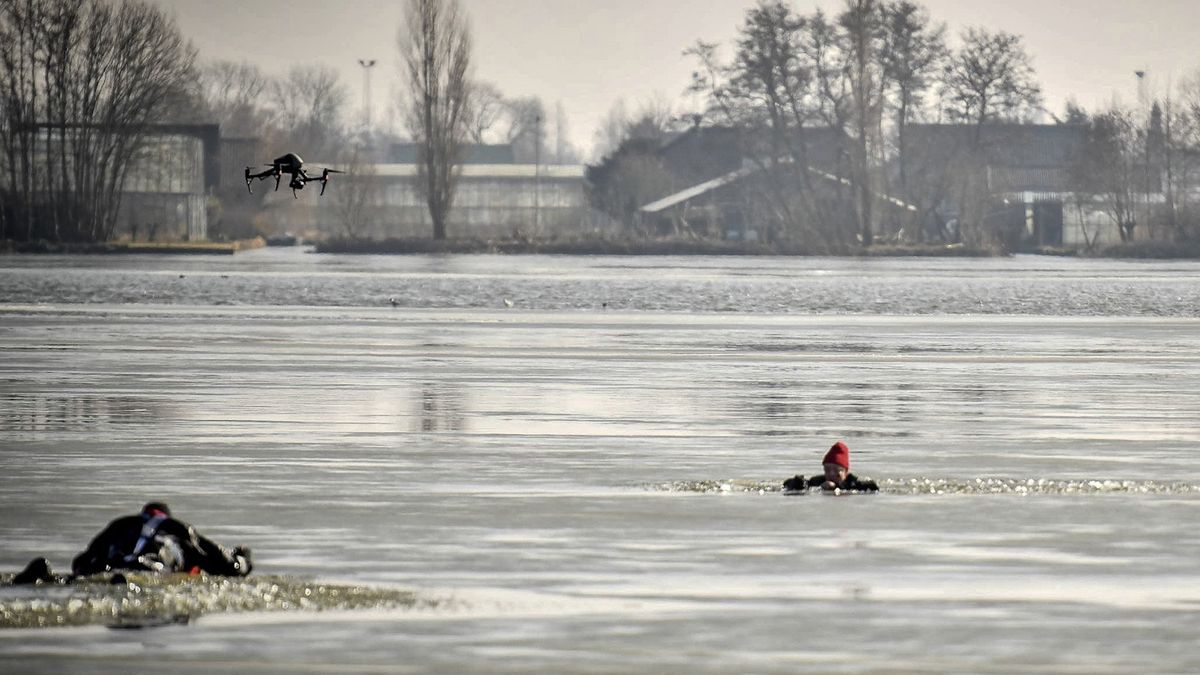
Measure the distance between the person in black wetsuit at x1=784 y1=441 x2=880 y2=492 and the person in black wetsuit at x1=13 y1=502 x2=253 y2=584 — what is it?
17.0 ft

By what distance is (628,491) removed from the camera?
55.2 feet

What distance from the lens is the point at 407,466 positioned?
60.5 ft

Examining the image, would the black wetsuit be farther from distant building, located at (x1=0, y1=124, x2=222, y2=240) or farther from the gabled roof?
the gabled roof

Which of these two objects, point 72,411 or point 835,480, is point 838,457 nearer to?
point 835,480

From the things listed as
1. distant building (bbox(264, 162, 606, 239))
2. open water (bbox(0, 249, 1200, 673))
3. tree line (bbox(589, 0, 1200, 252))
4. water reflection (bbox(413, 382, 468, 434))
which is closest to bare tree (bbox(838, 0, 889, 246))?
tree line (bbox(589, 0, 1200, 252))

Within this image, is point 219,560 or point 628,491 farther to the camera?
point 628,491

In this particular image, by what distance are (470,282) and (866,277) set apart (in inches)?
656

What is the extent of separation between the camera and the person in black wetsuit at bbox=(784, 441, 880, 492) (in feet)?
54.7

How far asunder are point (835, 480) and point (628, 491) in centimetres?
150

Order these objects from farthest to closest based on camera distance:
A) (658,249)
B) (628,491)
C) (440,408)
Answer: (658,249), (440,408), (628,491)

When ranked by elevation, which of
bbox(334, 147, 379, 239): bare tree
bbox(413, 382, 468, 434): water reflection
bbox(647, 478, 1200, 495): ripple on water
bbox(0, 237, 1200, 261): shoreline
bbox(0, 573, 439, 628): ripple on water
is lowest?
bbox(0, 573, 439, 628): ripple on water

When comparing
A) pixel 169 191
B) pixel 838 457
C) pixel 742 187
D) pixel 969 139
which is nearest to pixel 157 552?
pixel 838 457

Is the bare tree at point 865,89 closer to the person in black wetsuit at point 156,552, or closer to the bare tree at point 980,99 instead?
the bare tree at point 980,99

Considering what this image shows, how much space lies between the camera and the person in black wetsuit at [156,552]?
12.7 m
